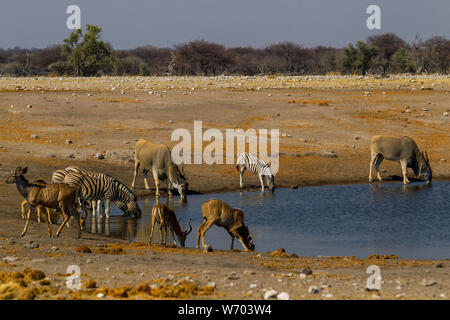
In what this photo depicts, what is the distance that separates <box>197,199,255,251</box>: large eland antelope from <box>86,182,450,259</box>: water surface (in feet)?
1.73

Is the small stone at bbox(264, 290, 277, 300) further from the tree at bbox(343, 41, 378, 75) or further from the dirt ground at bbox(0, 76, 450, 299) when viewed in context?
the tree at bbox(343, 41, 378, 75)

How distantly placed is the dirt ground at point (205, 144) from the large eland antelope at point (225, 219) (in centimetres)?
90

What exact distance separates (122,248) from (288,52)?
65362 mm

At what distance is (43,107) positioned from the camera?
32.0 metres

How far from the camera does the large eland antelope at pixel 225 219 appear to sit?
14.4 m

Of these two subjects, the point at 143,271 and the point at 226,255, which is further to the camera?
the point at 226,255

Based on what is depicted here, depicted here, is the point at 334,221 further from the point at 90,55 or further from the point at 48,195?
the point at 90,55

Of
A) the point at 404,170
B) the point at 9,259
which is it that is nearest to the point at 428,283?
the point at 9,259

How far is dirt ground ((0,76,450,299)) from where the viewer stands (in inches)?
396

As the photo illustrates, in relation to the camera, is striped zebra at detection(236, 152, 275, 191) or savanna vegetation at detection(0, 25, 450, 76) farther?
savanna vegetation at detection(0, 25, 450, 76)

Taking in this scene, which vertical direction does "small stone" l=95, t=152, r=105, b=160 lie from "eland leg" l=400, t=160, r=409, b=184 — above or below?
above

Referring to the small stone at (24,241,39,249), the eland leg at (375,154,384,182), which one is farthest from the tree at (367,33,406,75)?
the small stone at (24,241,39,249)

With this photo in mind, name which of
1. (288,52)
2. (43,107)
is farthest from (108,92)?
(288,52)

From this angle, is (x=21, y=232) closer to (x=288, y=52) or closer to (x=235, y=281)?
(x=235, y=281)
